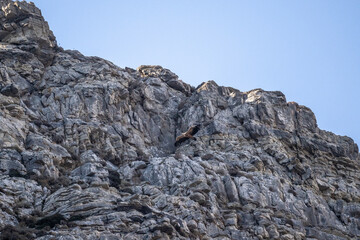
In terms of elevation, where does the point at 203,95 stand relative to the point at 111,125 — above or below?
above

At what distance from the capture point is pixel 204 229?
45.4 m

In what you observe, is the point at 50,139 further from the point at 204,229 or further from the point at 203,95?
the point at 203,95

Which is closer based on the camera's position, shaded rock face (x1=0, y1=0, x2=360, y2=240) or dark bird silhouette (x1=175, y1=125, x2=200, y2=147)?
shaded rock face (x1=0, y1=0, x2=360, y2=240)

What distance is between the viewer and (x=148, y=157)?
63562mm

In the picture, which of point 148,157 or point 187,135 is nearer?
point 148,157

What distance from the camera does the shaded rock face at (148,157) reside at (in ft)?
144

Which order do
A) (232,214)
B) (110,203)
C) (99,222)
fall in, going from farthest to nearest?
(232,214) < (110,203) < (99,222)

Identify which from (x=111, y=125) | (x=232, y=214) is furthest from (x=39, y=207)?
(x=111, y=125)

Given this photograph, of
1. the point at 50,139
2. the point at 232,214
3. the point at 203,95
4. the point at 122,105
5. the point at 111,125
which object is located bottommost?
the point at 232,214

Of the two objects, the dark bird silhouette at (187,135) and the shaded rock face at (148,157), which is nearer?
the shaded rock face at (148,157)

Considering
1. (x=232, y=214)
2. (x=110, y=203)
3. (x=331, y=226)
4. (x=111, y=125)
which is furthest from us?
(x=111, y=125)

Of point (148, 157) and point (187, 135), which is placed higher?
point (187, 135)

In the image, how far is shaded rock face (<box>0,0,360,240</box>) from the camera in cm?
4378

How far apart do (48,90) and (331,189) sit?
35.3 meters
